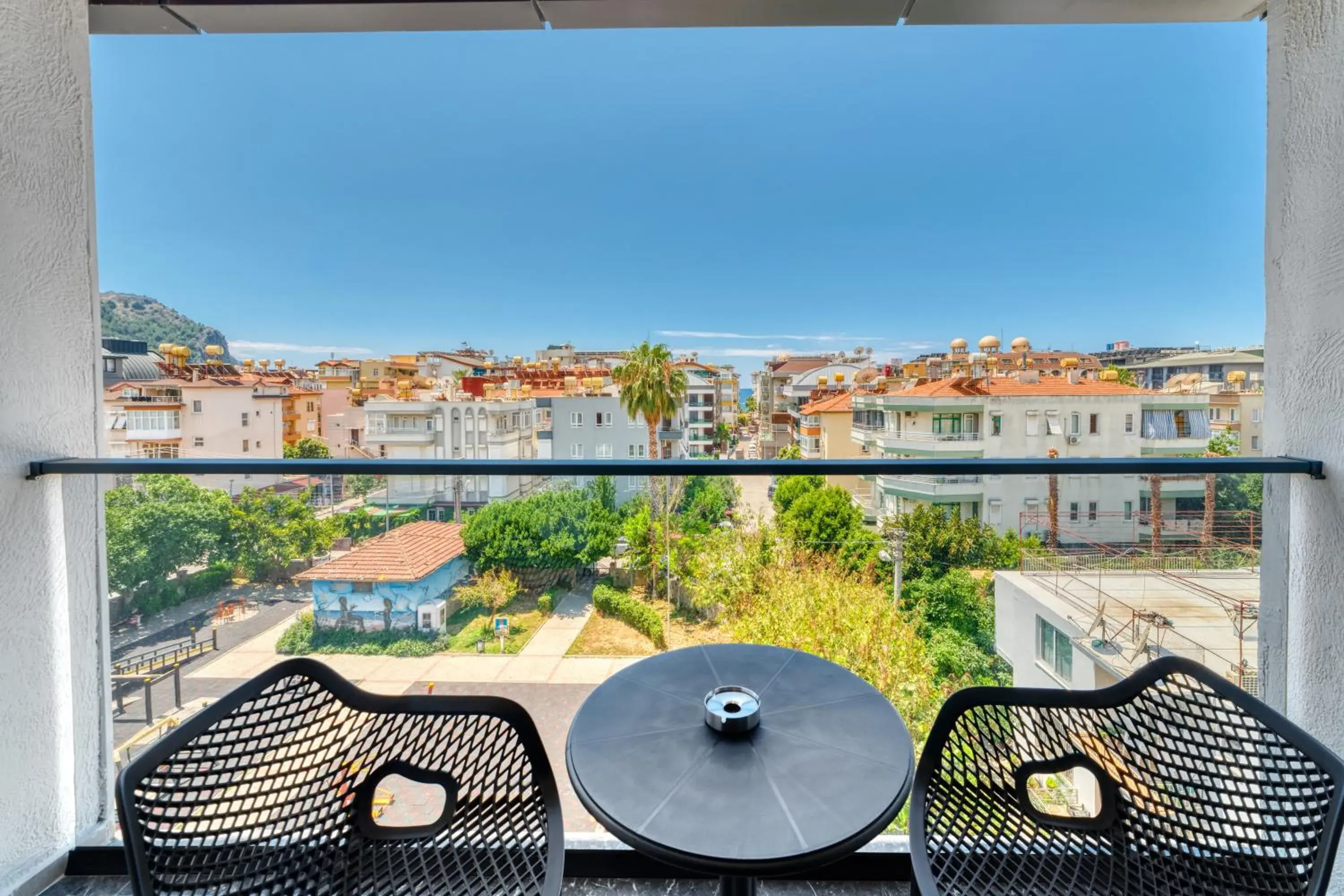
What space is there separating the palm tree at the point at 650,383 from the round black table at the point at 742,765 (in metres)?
3.57

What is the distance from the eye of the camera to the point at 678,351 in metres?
7.35

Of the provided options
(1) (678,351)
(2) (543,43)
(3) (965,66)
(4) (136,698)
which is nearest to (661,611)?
(4) (136,698)

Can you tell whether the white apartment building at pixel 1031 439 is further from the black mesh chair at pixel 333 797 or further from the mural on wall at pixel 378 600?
the mural on wall at pixel 378 600

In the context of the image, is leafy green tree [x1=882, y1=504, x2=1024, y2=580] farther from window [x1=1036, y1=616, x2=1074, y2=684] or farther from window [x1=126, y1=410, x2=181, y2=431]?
window [x1=126, y1=410, x2=181, y2=431]

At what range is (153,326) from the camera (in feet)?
8.91

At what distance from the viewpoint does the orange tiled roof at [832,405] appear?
313 centimetres

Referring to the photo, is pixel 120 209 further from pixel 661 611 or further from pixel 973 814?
pixel 973 814

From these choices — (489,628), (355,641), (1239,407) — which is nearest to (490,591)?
(489,628)

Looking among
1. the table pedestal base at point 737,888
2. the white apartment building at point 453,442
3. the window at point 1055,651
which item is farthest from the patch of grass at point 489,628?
the window at point 1055,651

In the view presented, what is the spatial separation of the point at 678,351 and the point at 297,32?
5.41 meters

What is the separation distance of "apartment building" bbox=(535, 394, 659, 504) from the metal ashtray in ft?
2.44

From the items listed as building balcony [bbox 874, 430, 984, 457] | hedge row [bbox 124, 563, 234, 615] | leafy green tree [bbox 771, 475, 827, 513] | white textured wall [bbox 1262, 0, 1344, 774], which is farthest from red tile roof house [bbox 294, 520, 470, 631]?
white textured wall [bbox 1262, 0, 1344, 774]

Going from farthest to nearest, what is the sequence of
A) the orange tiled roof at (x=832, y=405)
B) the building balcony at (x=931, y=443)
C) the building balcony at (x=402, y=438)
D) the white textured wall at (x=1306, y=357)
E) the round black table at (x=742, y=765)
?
the orange tiled roof at (x=832, y=405)
the building balcony at (x=402, y=438)
the building balcony at (x=931, y=443)
the white textured wall at (x=1306, y=357)
the round black table at (x=742, y=765)

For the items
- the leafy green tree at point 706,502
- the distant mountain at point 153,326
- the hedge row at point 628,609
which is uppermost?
the distant mountain at point 153,326
